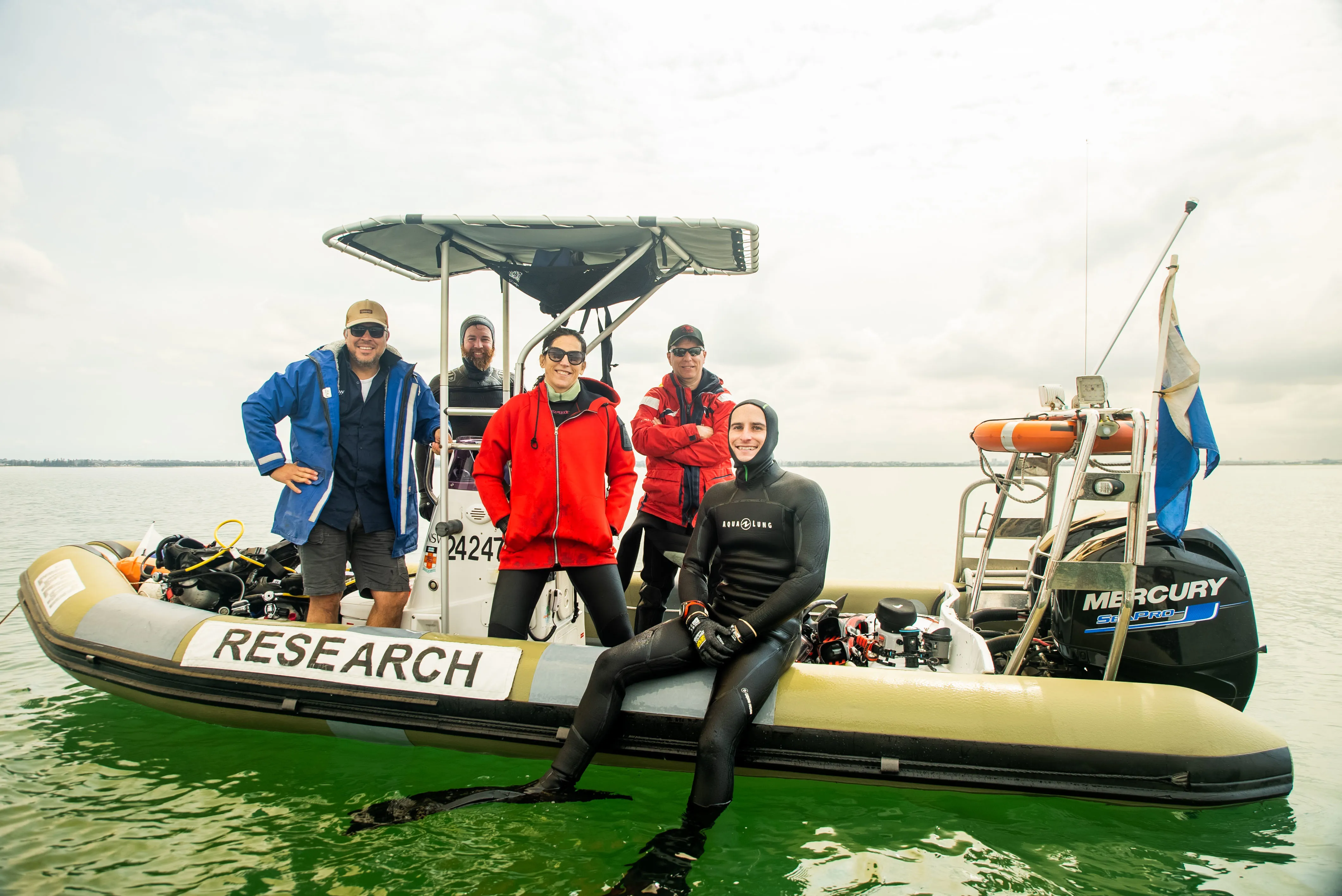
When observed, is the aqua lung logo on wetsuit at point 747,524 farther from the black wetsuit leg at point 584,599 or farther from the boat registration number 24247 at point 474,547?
the boat registration number 24247 at point 474,547

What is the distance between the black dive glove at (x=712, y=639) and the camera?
2.53 metres

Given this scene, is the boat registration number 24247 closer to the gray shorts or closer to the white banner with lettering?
the gray shorts

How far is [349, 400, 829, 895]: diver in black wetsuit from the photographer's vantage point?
2.45m

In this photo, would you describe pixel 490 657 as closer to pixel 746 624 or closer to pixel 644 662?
pixel 644 662

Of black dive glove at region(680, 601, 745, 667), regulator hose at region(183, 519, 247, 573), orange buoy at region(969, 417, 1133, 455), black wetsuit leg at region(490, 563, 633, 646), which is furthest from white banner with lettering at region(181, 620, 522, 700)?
orange buoy at region(969, 417, 1133, 455)

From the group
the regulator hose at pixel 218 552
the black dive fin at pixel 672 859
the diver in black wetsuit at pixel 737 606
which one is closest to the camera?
the black dive fin at pixel 672 859

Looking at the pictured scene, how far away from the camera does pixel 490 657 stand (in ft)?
9.73

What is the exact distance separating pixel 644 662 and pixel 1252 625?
2.50 meters

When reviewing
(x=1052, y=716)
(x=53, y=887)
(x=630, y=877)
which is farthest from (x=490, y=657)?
(x=1052, y=716)

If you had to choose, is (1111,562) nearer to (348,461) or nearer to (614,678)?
(614,678)

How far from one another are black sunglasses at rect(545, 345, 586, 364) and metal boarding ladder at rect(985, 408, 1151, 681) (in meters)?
2.10

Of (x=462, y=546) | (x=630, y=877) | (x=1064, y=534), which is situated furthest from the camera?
(x=462, y=546)

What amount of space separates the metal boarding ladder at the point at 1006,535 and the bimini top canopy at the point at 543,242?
1941mm

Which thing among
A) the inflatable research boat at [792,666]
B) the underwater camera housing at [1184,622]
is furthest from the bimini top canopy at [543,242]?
the underwater camera housing at [1184,622]
